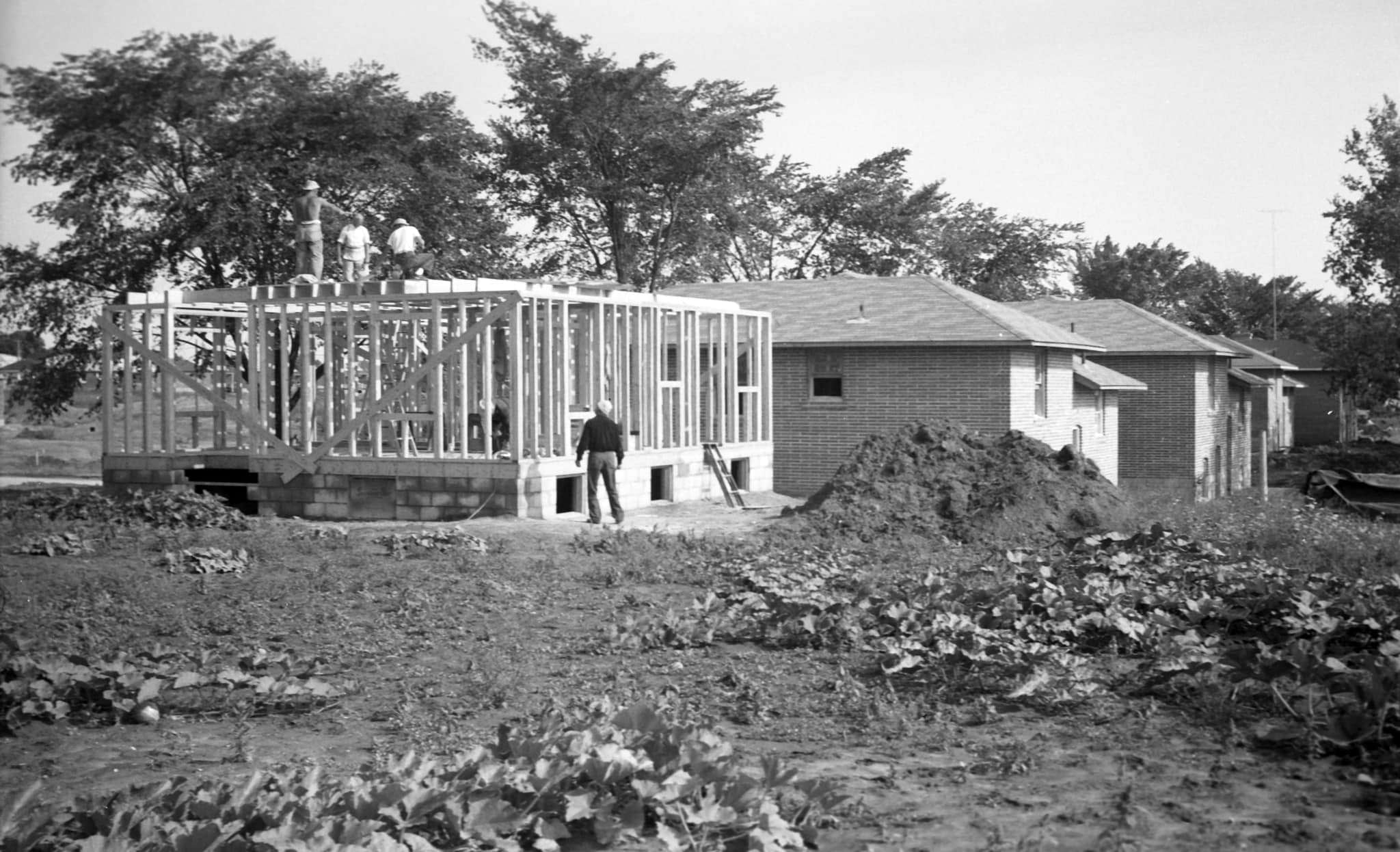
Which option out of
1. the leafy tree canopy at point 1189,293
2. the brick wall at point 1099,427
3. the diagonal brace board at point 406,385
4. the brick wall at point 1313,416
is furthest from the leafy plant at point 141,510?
the leafy tree canopy at point 1189,293

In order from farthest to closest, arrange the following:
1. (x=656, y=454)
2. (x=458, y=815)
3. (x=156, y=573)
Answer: (x=656, y=454) < (x=156, y=573) < (x=458, y=815)

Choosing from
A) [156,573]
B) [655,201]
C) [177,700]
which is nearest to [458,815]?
[177,700]

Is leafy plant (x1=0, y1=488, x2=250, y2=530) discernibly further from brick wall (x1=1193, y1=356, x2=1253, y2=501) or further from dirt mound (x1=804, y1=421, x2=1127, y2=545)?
brick wall (x1=1193, y1=356, x2=1253, y2=501)

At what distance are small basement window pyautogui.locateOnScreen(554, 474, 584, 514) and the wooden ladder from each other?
3.43 m

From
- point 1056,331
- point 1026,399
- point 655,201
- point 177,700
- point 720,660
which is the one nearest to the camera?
point 177,700

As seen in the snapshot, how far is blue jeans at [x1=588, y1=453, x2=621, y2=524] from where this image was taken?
1975cm

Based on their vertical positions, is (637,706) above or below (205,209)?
below

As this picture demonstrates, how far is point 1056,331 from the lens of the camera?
34.3 metres

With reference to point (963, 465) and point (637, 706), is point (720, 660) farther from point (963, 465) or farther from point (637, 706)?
point (963, 465)

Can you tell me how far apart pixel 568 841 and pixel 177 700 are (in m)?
3.65

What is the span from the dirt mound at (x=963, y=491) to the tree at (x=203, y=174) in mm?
14988

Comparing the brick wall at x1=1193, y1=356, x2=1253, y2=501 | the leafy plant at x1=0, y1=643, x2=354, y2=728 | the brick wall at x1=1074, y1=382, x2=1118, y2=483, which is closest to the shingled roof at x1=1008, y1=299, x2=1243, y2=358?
the brick wall at x1=1193, y1=356, x2=1253, y2=501

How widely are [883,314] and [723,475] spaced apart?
9.20 meters

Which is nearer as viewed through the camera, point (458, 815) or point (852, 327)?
point (458, 815)
